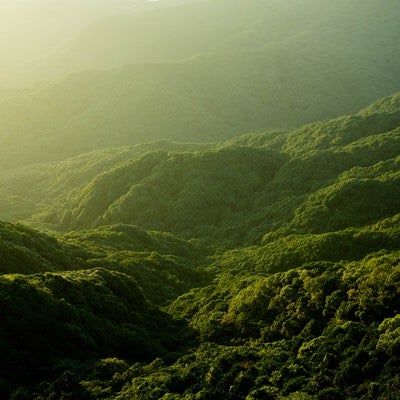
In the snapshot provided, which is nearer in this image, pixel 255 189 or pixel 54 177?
pixel 255 189

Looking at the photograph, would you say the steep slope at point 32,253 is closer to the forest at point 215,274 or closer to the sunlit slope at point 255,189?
the forest at point 215,274

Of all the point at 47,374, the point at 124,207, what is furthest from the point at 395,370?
the point at 124,207

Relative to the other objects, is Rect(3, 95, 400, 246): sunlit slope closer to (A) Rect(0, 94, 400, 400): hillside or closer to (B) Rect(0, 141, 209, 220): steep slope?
(A) Rect(0, 94, 400, 400): hillside

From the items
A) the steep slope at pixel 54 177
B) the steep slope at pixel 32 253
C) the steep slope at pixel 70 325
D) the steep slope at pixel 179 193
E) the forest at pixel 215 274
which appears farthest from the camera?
the steep slope at pixel 54 177

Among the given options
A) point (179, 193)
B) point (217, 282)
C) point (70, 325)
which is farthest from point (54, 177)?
point (70, 325)

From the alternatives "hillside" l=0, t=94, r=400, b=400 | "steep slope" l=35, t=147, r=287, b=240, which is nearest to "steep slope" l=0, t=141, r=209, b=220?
"steep slope" l=35, t=147, r=287, b=240

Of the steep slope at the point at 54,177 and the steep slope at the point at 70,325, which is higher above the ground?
the steep slope at the point at 54,177

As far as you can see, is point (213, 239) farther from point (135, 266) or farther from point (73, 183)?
point (73, 183)

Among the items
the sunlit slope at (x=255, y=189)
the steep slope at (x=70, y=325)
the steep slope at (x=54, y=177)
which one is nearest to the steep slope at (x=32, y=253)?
the steep slope at (x=70, y=325)

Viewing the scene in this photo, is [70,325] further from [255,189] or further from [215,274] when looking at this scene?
[255,189]
